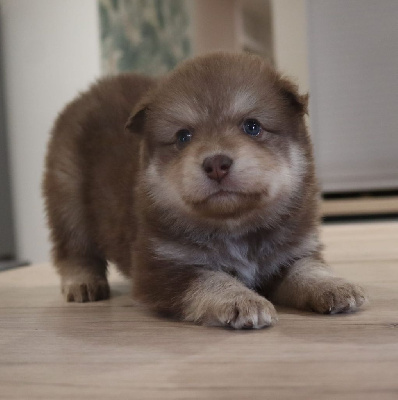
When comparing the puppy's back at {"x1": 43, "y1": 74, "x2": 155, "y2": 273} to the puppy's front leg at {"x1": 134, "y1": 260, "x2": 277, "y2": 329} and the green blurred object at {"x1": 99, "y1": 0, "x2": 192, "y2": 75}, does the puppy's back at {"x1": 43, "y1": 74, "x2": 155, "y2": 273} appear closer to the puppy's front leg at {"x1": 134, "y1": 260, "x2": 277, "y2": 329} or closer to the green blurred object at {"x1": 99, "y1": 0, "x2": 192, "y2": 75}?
the puppy's front leg at {"x1": 134, "y1": 260, "x2": 277, "y2": 329}

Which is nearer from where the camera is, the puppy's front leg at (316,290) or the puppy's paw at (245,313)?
the puppy's paw at (245,313)

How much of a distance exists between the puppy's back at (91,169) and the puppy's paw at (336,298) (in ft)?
2.57

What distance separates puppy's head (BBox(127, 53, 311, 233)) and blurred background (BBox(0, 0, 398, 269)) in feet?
10.9

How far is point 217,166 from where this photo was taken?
172 cm

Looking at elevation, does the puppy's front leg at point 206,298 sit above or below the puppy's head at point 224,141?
below

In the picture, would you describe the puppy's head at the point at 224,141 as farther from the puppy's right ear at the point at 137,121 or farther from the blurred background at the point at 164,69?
the blurred background at the point at 164,69

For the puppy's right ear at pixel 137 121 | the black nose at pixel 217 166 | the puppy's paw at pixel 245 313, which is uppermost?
the puppy's right ear at pixel 137 121

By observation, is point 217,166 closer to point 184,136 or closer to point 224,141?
point 224,141

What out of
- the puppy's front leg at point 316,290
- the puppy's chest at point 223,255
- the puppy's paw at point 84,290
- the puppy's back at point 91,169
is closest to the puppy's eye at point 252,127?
the puppy's chest at point 223,255

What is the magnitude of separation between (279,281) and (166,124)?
0.62 metres

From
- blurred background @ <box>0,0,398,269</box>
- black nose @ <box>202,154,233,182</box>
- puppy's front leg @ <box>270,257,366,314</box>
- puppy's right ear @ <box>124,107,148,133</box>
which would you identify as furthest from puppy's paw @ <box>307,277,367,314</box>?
blurred background @ <box>0,0,398,269</box>

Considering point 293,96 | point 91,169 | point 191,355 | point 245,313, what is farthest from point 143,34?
point 191,355

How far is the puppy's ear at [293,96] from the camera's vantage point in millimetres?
1968

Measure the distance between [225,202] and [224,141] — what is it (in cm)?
17
